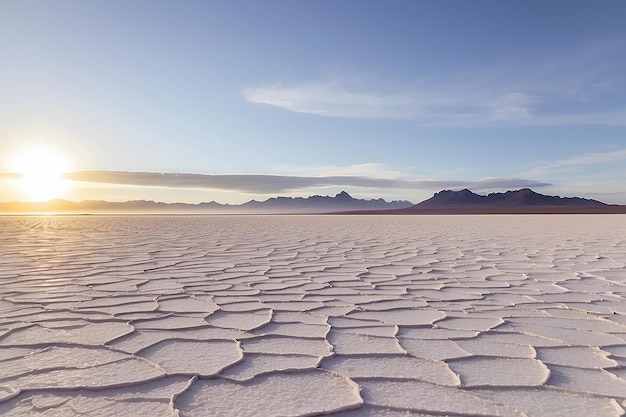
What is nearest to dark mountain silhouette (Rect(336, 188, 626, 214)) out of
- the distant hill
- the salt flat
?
the distant hill

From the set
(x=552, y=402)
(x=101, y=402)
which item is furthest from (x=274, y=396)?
(x=552, y=402)

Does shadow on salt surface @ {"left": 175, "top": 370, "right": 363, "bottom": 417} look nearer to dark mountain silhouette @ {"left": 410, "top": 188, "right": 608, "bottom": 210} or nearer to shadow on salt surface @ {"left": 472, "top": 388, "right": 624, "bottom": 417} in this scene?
shadow on salt surface @ {"left": 472, "top": 388, "right": 624, "bottom": 417}

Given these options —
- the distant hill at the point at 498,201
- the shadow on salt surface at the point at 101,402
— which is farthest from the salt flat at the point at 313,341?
the distant hill at the point at 498,201

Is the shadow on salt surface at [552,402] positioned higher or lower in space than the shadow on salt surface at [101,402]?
higher

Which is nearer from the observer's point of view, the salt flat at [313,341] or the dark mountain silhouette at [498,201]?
the salt flat at [313,341]

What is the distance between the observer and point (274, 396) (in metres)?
1.39

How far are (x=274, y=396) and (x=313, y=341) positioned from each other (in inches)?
19.6

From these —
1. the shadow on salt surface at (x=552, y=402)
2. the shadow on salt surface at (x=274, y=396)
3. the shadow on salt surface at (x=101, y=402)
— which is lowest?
the shadow on salt surface at (x=101, y=402)

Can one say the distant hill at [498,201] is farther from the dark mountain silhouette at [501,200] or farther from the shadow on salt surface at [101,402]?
the shadow on salt surface at [101,402]

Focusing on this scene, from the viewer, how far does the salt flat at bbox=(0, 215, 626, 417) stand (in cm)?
136

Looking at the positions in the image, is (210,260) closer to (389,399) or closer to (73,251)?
(73,251)

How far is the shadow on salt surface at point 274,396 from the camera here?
130 cm

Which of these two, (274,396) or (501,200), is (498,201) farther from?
(274,396)

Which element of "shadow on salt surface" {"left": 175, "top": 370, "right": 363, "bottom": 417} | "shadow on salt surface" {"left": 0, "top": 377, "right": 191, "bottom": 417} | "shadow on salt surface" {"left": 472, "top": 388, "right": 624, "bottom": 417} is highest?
"shadow on salt surface" {"left": 472, "top": 388, "right": 624, "bottom": 417}
